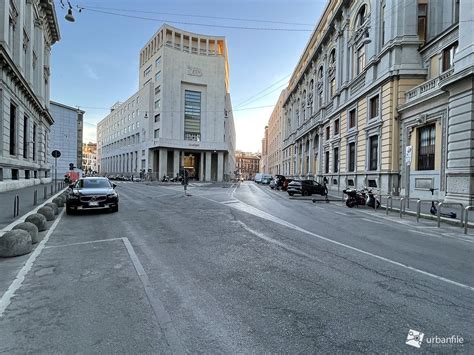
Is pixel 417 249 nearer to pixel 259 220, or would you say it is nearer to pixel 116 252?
pixel 259 220

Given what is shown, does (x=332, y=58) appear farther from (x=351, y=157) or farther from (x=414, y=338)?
(x=414, y=338)

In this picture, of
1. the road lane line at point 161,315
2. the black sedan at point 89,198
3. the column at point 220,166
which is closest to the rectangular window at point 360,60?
the black sedan at point 89,198

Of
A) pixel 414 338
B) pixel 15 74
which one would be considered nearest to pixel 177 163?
pixel 15 74

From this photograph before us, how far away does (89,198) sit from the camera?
10.9 m

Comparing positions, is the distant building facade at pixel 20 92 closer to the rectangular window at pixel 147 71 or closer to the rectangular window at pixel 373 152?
the rectangular window at pixel 373 152

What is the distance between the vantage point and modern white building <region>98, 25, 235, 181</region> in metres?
64.3

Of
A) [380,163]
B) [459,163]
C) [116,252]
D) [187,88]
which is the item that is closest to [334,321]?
[116,252]

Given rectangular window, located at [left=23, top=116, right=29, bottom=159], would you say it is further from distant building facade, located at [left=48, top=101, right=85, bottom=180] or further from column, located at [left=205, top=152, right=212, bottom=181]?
column, located at [left=205, top=152, right=212, bottom=181]

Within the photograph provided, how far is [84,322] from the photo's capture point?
311 cm

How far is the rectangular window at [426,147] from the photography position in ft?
59.2

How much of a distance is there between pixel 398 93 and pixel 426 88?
258 cm

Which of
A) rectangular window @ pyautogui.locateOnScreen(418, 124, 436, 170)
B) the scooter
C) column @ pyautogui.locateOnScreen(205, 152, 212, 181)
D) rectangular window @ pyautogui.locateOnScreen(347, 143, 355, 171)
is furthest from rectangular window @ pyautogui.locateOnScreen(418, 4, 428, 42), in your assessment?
column @ pyautogui.locateOnScreen(205, 152, 212, 181)

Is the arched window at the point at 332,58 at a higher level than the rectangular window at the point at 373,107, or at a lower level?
higher

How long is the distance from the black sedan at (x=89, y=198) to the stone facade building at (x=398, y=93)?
13458 millimetres
